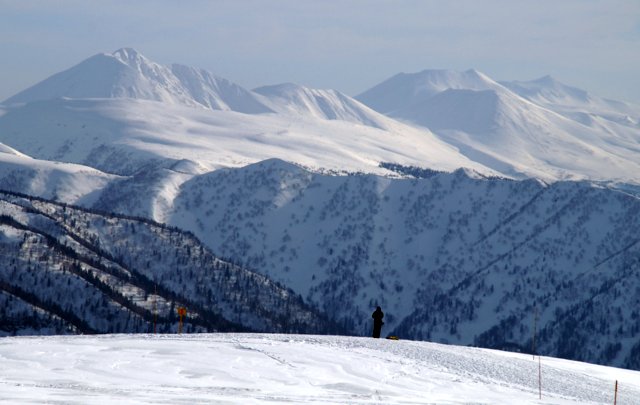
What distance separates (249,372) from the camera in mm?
37812

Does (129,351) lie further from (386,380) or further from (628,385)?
(628,385)

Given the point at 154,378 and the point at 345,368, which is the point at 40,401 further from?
the point at 345,368

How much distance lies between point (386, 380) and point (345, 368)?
231 cm

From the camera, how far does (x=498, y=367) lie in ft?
148

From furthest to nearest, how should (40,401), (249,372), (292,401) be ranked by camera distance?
1. (249,372)
2. (292,401)
3. (40,401)

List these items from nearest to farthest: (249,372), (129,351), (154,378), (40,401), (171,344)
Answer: (40,401) < (154,378) < (249,372) < (129,351) < (171,344)

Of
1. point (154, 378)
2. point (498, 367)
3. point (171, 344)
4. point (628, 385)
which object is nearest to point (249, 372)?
point (154, 378)

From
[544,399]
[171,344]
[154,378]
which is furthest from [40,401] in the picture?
[544,399]

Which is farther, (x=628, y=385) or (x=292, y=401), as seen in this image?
(x=628, y=385)

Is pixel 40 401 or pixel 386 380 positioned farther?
pixel 386 380

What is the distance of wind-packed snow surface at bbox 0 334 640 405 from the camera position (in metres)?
33.0

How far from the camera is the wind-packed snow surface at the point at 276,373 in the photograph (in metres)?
33.0

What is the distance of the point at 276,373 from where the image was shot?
37.9 meters

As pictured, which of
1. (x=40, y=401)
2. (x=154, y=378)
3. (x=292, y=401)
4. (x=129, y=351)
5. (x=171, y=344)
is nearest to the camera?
(x=40, y=401)
